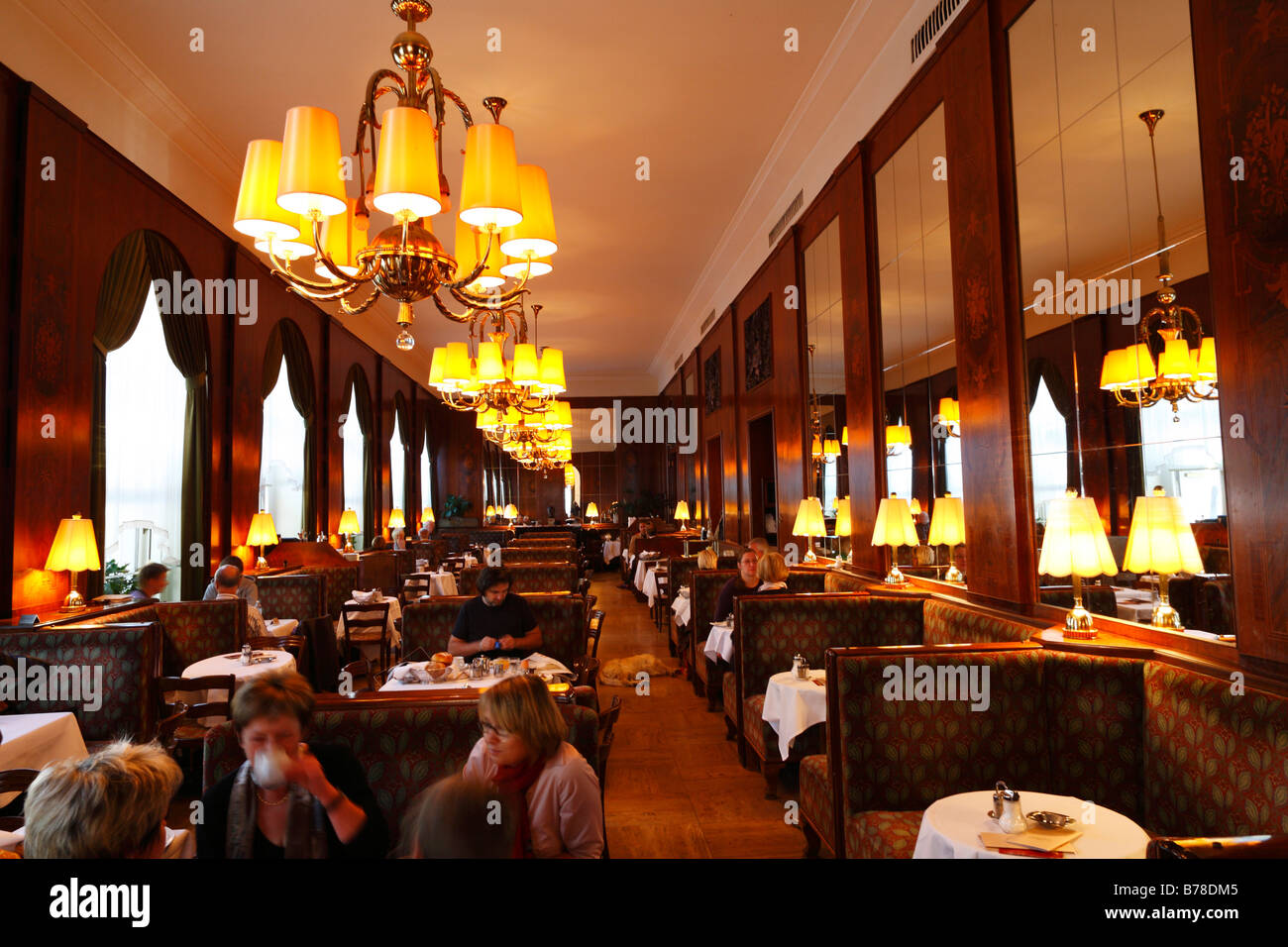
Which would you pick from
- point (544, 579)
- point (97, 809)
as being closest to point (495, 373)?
point (544, 579)

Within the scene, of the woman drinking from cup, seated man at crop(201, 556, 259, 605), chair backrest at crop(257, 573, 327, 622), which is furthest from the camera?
chair backrest at crop(257, 573, 327, 622)

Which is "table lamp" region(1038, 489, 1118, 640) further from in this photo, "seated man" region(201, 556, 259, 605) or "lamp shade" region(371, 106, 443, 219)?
"seated man" region(201, 556, 259, 605)

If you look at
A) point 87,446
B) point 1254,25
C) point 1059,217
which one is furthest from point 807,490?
point 87,446

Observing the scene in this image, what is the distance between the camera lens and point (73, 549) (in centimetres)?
520

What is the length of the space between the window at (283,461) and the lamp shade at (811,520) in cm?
685

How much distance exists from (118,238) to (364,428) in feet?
25.8

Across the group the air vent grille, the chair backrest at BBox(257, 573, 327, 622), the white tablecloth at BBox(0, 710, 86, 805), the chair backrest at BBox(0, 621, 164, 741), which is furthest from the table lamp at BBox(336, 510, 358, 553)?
the air vent grille

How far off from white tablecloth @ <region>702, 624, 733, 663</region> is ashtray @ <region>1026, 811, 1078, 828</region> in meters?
3.24

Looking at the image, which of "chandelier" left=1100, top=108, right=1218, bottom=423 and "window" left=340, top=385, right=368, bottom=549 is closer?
"chandelier" left=1100, top=108, right=1218, bottom=423

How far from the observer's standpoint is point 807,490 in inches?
327

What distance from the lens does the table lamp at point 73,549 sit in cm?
518

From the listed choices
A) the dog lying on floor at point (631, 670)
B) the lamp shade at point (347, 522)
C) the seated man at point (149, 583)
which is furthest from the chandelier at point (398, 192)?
the lamp shade at point (347, 522)

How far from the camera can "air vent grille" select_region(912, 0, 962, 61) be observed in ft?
15.8

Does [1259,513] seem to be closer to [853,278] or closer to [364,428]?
[853,278]
